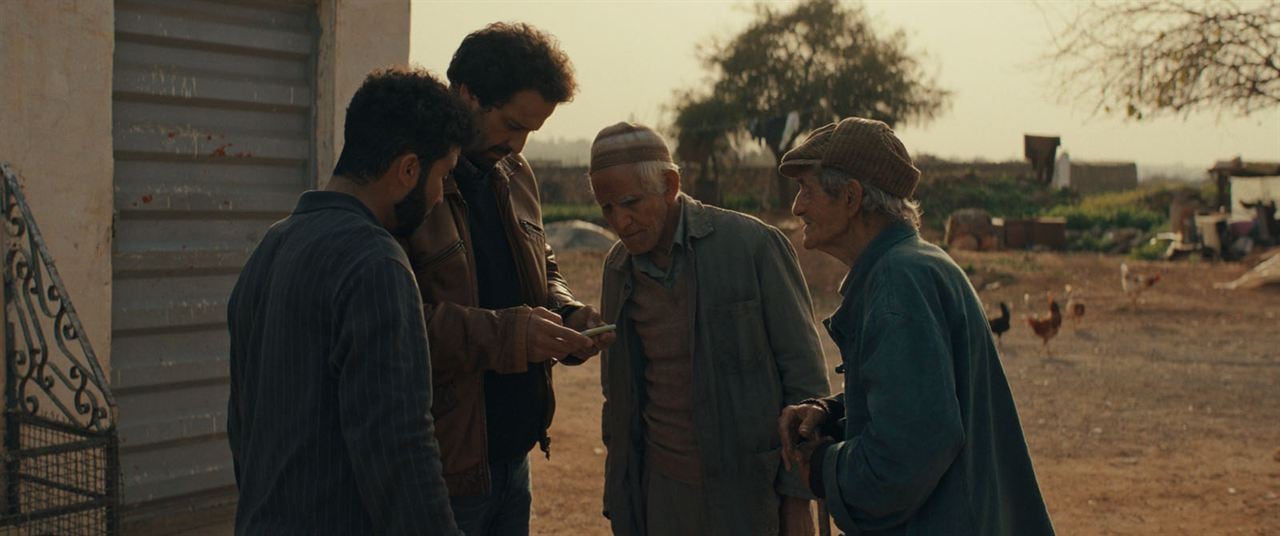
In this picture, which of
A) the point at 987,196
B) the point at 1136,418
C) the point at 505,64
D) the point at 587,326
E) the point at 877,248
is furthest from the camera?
the point at 987,196

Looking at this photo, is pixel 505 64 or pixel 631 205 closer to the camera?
pixel 505 64

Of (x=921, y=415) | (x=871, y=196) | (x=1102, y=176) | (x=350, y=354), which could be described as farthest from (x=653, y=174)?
(x=1102, y=176)

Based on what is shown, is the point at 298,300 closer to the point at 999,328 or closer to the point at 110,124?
the point at 110,124

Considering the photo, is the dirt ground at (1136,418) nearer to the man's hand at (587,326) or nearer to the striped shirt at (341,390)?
the man's hand at (587,326)

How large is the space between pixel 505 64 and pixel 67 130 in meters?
2.73

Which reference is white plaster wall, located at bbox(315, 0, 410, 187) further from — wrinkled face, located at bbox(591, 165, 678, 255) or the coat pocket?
the coat pocket

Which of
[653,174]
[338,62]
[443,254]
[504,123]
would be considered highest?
[338,62]

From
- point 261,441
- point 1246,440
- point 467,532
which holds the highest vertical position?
point 261,441

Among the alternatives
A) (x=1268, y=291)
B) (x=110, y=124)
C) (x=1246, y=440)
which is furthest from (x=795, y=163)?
(x=1268, y=291)

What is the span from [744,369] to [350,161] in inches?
60.9

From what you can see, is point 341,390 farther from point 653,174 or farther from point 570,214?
point 570,214

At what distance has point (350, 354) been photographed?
226 centimetres

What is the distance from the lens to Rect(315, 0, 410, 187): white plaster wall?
19.6ft

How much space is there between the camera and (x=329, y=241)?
2.32 m
